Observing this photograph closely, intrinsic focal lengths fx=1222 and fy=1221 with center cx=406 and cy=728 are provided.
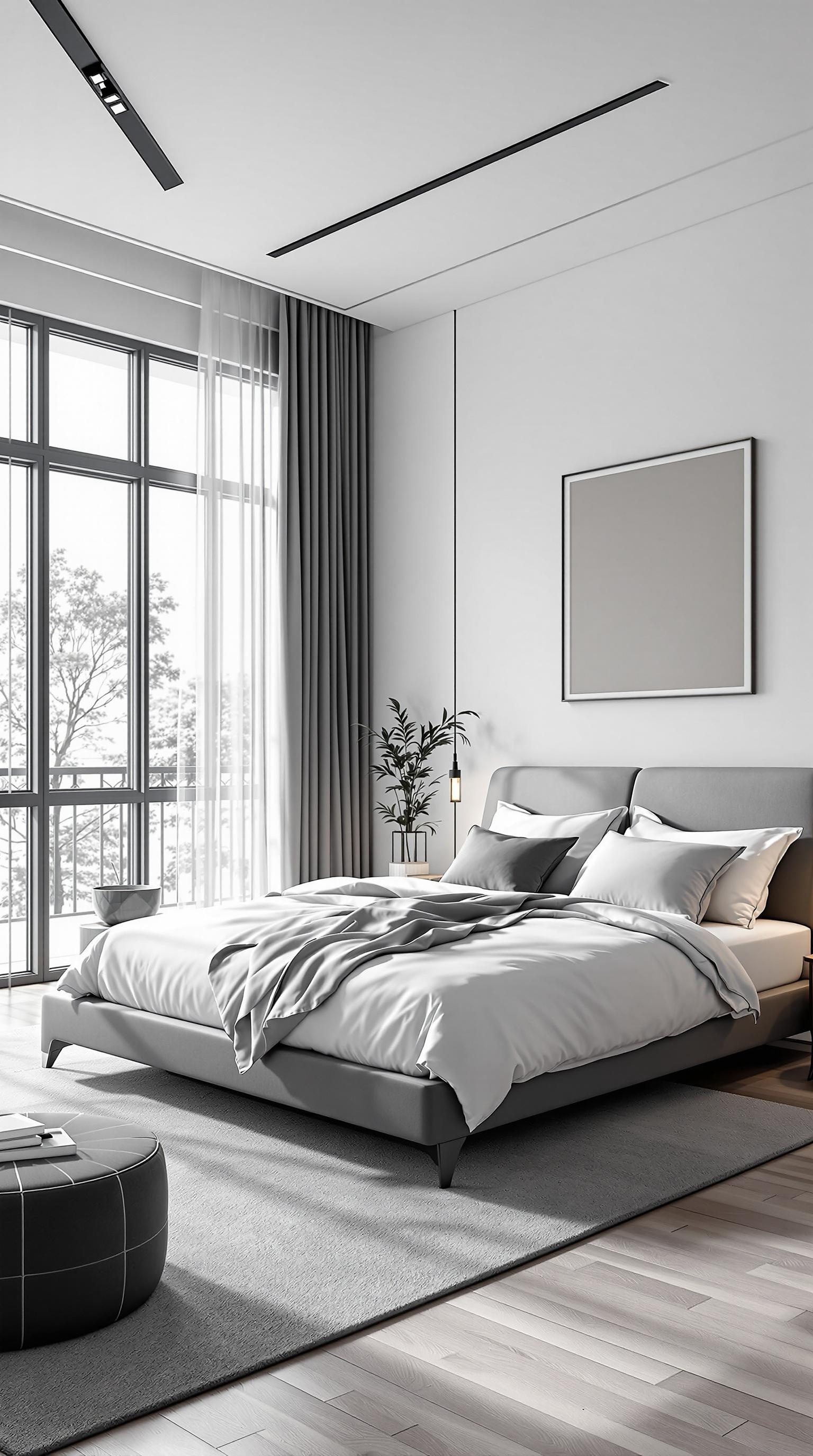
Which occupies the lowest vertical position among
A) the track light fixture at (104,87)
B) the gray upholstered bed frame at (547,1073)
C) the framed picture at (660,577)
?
the gray upholstered bed frame at (547,1073)

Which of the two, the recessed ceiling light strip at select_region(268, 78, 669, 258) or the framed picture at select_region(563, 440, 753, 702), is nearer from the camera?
the recessed ceiling light strip at select_region(268, 78, 669, 258)

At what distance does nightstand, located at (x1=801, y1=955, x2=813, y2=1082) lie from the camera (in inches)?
165

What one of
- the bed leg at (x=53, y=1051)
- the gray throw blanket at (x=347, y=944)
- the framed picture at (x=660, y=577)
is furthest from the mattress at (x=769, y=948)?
the bed leg at (x=53, y=1051)

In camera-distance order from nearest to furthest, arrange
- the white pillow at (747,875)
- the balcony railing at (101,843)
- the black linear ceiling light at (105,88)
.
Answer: the black linear ceiling light at (105,88), the white pillow at (747,875), the balcony railing at (101,843)

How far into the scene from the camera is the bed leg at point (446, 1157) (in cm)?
307

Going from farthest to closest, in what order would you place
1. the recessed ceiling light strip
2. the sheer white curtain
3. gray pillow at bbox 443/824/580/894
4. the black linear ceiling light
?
the sheer white curtain, gray pillow at bbox 443/824/580/894, the recessed ceiling light strip, the black linear ceiling light

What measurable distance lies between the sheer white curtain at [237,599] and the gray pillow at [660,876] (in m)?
2.26

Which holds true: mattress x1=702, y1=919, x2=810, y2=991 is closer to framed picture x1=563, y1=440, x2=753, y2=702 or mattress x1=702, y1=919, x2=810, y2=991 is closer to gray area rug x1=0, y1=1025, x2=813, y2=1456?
gray area rug x1=0, y1=1025, x2=813, y2=1456

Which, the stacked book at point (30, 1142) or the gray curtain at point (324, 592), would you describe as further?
the gray curtain at point (324, 592)

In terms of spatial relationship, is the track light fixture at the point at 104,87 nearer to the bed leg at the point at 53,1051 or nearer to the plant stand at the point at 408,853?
the bed leg at the point at 53,1051

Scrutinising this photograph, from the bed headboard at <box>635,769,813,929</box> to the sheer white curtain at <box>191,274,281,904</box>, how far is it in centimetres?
210

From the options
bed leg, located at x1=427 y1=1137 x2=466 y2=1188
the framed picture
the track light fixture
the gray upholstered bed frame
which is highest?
the track light fixture

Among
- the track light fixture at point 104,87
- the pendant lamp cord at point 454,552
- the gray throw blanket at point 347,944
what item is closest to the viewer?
the gray throw blanket at point 347,944

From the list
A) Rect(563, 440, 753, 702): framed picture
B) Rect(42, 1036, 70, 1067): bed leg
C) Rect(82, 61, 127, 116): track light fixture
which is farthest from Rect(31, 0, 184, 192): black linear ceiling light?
Rect(42, 1036, 70, 1067): bed leg
